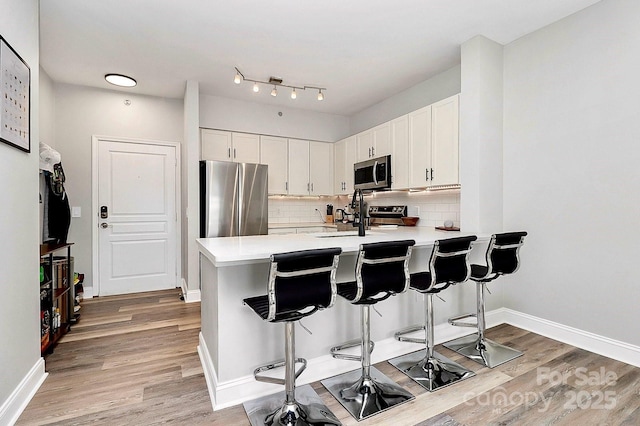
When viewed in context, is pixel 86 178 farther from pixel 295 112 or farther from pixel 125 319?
pixel 295 112

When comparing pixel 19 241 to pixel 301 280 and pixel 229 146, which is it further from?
pixel 229 146

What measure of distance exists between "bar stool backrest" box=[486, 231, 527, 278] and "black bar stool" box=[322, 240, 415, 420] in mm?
899

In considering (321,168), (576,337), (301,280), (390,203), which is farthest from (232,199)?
(576,337)

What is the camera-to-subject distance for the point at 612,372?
222 cm

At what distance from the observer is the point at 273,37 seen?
9.55 feet

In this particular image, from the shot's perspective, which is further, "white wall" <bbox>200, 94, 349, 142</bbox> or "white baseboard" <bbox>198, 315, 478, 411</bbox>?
"white wall" <bbox>200, 94, 349, 142</bbox>

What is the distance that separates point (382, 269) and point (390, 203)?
2.82 m

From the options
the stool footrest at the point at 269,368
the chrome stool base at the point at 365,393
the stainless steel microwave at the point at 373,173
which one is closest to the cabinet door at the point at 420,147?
the stainless steel microwave at the point at 373,173

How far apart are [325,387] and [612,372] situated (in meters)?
2.02

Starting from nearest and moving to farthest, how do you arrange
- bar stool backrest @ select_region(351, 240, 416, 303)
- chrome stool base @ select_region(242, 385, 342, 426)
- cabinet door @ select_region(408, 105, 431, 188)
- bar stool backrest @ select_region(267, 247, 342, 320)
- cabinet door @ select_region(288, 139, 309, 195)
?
bar stool backrest @ select_region(267, 247, 342, 320) < chrome stool base @ select_region(242, 385, 342, 426) < bar stool backrest @ select_region(351, 240, 416, 303) < cabinet door @ select_region(408, 105, 431, 188) < cabinet door @ select_region(288, 139, 309, 195)

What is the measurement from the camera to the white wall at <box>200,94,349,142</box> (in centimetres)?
448

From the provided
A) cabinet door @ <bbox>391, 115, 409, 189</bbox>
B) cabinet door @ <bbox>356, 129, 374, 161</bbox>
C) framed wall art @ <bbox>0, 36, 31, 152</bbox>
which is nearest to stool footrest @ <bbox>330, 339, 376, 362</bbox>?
cabinet door @ <bbox>391, 115, 409, 189</bbox>

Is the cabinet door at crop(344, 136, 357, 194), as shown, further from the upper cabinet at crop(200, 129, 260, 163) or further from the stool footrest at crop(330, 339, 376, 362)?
the stool footrest at crop(330, 339, 376, 362)

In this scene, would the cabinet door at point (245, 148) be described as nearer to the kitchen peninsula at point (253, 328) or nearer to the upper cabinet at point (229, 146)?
the upper cabinet at point (229, 146)
